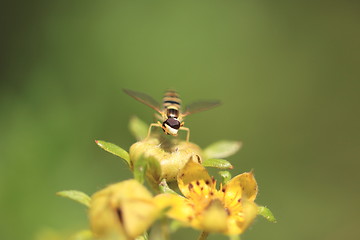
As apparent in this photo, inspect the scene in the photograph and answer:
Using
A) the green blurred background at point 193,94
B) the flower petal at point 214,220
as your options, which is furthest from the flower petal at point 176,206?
the green blurred background at point 193,94

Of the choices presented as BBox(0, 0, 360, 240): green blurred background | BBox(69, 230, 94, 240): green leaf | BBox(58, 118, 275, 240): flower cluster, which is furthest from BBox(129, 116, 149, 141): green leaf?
BBox(0, 0, 360, 240): green blurred background

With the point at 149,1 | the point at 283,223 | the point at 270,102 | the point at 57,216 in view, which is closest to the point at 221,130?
the point at 270,102

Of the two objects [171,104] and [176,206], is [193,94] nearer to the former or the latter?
[171,104]

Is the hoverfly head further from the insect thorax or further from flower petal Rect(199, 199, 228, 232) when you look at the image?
flower petal Rect(199, 199, 228, 232)

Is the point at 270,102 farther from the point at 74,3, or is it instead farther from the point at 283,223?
the point at 74,3

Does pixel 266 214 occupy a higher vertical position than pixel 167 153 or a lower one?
lower

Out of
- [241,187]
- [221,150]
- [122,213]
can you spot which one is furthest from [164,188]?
[221,150]
